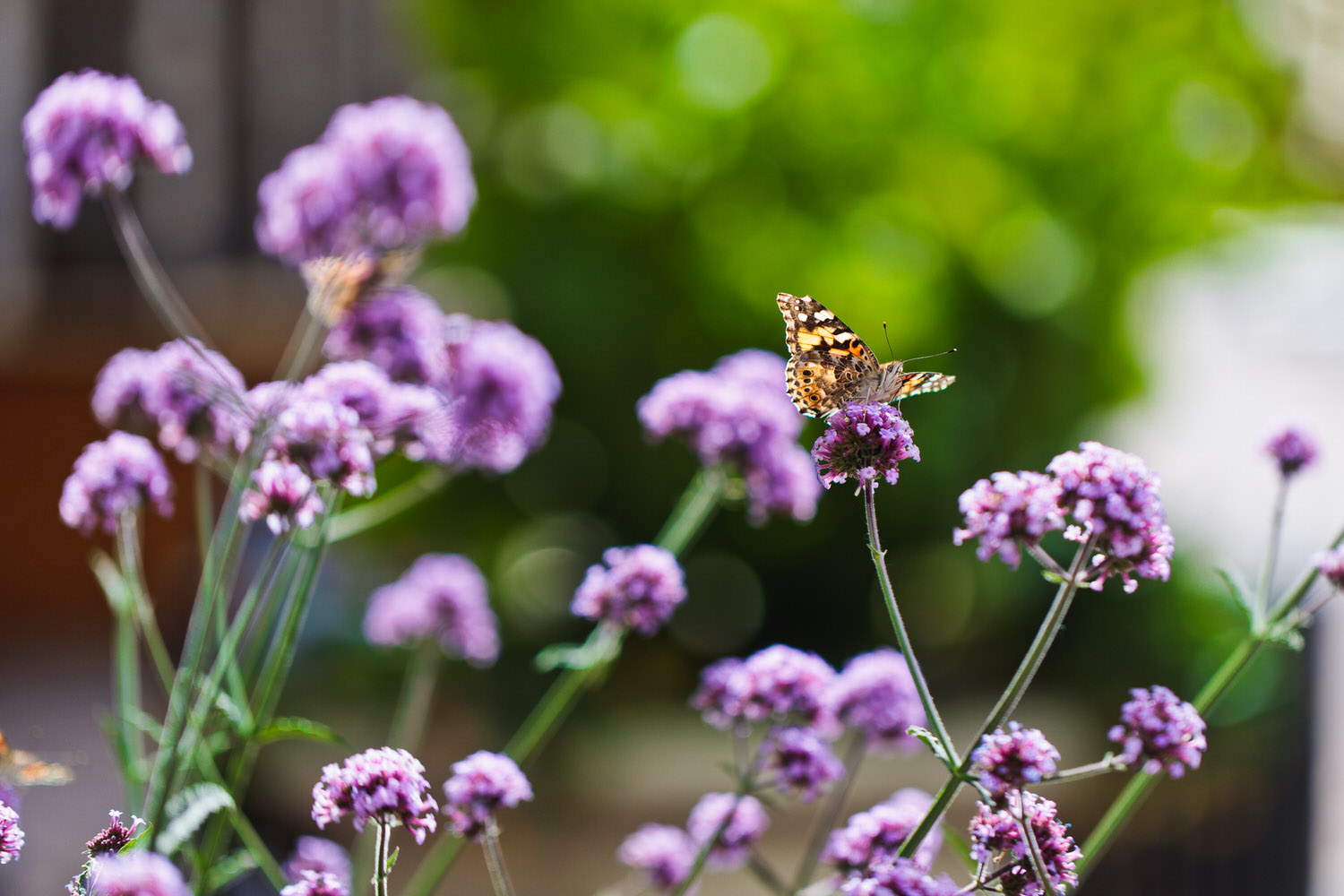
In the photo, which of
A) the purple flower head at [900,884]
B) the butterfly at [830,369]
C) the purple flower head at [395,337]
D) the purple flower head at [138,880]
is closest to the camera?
the purple flower head at [138,880]

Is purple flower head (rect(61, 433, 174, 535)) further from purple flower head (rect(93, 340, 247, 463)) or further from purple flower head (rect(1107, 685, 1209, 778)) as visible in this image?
purple flower head (rect(1107, 685, 1209, 778))

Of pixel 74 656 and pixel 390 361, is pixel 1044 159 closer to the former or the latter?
pixel 390 361

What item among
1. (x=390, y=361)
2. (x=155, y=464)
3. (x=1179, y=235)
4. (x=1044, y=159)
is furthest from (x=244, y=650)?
(x=1179, y=235)

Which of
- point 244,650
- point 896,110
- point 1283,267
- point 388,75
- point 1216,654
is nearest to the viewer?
point 244,650

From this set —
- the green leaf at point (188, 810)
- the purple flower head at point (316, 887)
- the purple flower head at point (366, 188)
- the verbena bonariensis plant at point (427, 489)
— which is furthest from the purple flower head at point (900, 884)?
the purple flower head at point (366, 188)

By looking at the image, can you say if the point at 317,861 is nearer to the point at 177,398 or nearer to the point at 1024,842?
the point at 177,398

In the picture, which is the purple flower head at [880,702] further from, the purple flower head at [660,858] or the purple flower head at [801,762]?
the purple flower head at [660,858]
